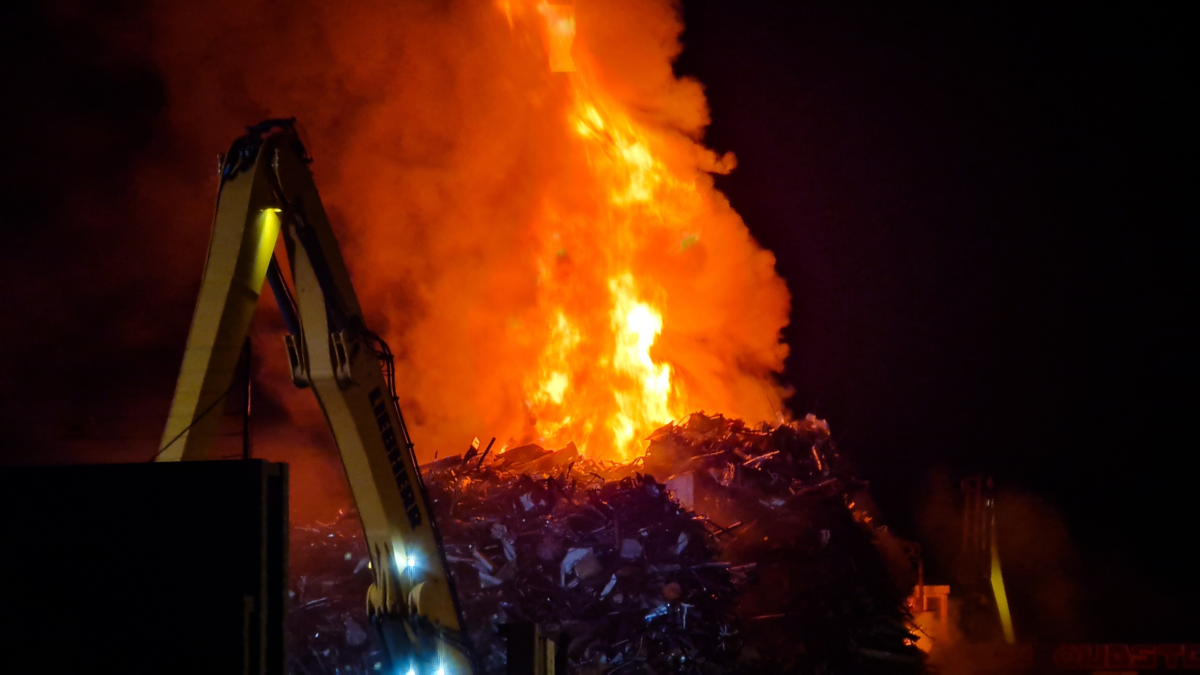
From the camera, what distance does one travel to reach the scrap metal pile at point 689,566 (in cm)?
1443

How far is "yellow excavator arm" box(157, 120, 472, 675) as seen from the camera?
9039 millimetres

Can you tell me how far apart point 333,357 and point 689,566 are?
8.02 meters

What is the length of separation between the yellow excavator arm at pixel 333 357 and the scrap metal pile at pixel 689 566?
3.54 m

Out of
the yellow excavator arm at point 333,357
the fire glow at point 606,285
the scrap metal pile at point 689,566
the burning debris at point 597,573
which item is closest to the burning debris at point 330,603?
the scrap metal pile at point 689,566

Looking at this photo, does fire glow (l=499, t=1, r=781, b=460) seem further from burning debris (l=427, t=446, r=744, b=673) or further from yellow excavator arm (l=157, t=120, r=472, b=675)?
yellow excavator arm (l=157, t=120, r=472, b=675)

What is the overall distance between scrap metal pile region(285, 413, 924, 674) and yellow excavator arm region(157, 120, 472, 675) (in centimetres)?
354

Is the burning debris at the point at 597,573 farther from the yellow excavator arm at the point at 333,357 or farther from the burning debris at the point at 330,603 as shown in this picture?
the yellow excavator arm at the point at 333,357

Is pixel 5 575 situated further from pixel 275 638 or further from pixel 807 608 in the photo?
pixel 807 608

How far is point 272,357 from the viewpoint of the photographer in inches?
909

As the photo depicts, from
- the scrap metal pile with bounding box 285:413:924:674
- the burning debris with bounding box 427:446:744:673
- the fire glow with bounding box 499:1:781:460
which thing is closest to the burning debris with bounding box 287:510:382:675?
the scrap metal pile with bounding box 285:413:924:674

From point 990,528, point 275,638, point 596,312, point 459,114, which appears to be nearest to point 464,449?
point 596,312

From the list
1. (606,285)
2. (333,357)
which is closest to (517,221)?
(606,285)

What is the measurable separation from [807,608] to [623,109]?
537 inches

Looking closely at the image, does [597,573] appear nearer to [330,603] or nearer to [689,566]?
[689,566]
